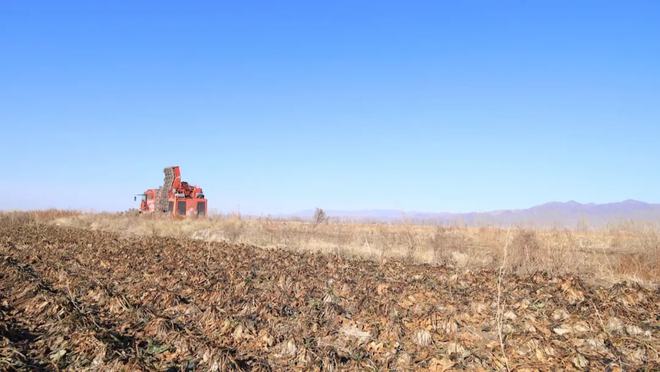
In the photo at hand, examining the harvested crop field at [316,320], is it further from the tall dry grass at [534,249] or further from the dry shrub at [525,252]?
the tall dry grass at [534,249]

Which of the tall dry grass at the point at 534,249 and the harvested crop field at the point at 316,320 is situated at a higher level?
the tall dry grass at the point at 534,249

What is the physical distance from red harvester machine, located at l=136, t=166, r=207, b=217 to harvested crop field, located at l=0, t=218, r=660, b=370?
1790 centimetres

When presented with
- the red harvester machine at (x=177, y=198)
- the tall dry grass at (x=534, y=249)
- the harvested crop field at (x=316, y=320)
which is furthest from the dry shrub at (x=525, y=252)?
the red harvester machine at (x=177, y=198)

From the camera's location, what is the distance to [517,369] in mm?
4480

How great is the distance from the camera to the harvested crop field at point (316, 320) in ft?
15.7

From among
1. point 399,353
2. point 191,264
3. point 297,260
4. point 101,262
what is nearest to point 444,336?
point 399,353

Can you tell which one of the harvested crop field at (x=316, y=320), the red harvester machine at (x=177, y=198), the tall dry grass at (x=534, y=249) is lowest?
the harvested crop field at (x=316, y=320)

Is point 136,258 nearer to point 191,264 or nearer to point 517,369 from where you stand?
point 191,264

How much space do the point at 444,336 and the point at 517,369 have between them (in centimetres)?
104

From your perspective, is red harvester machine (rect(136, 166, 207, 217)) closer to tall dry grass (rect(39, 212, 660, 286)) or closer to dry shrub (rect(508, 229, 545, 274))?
tall dry grass (rect(39, 212, 660, 286))

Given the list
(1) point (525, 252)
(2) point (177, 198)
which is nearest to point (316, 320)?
(1) point (525, 252)

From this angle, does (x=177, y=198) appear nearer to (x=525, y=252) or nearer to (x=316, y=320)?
(x=525, y=252)

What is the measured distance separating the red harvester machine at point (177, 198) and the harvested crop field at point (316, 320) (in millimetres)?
17905

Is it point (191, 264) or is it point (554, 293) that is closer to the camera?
point (554, 293)
